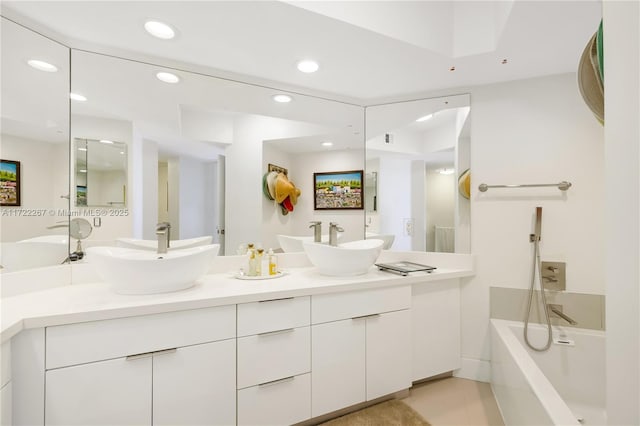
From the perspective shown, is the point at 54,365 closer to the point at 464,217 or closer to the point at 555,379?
the point at 464,217

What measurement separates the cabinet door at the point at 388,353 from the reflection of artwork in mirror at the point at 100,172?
172 cm

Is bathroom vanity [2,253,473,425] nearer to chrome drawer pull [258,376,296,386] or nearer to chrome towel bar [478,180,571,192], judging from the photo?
chrome drawer pull [258,376,296,386]

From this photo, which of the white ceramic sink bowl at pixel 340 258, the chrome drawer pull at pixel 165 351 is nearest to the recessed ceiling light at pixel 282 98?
the white ceramic sink bowl at pixel 340 258

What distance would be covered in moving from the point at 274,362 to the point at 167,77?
184cm

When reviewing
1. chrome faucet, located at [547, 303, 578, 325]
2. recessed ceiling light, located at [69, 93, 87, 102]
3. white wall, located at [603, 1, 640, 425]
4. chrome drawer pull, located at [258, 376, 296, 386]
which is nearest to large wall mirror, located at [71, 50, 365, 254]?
recessed ceiling light, located at [69, 93, 87, 102]

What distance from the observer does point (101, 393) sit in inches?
46.7

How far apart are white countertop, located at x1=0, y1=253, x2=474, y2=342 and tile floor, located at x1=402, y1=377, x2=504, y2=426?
796 millimetres

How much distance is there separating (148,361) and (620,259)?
62.6 inches

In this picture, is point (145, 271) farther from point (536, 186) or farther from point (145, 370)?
point (536, 186)

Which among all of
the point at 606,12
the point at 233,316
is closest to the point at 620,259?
the point at 606,12

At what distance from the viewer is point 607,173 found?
52 cm

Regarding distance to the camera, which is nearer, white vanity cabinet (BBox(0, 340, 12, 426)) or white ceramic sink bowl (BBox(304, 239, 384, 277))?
white vanity cabinet (BBox(0, 340, 12, 426))

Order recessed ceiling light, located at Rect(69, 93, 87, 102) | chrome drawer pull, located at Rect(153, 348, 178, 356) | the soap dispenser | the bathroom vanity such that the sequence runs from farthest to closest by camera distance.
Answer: the soap dispenser
recessed ceiling light, located at Rect(69, 93, 87, 102)
chrome drawer pull, located at Rect(153, 348, 178, 356)
the bathroom vanity

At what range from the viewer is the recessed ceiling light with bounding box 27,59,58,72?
146 centimetres
